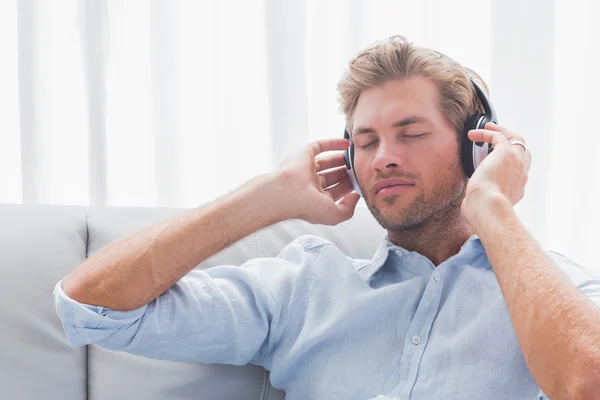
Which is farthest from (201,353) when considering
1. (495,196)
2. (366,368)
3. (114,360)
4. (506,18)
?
(506,18)

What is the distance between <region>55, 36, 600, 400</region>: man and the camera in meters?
1.16

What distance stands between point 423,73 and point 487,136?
19cm

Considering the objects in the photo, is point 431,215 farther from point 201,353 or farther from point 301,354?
point 201,353

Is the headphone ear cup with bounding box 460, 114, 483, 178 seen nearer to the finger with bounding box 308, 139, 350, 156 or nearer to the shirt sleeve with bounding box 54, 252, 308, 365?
the finger with bounding box 308, 139, 350, 156

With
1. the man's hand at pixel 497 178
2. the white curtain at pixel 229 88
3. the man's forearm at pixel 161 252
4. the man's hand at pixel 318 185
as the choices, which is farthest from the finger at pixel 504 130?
the white curtain at pixel 229 88

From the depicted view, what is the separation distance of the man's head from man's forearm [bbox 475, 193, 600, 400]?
29 centimetres

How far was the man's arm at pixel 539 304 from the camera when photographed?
2.88ft

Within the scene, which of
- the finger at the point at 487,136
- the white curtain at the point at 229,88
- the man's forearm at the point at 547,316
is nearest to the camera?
the man's forearm at the point at 547,316

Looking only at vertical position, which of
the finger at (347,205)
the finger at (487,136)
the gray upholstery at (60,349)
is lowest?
the gray upholstery at (60,349)

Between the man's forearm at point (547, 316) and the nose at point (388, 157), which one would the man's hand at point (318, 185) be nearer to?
the nose at point (388, 157)

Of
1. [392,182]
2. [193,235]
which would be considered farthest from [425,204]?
[193,235]

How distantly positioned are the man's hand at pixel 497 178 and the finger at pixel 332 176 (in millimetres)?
317

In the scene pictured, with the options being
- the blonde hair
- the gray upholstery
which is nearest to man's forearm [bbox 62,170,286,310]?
the gray upholstery

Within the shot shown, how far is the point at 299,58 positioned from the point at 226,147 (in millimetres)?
311
